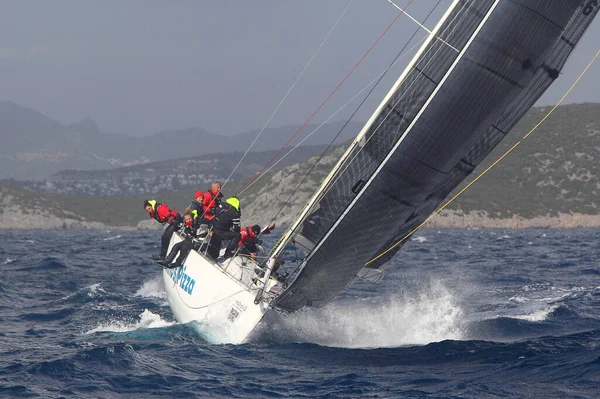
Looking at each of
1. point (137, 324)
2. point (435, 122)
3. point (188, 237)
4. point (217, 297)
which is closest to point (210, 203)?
point (188, 237)

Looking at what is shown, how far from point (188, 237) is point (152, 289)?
21.7 feet

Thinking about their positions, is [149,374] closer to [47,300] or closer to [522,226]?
[47,300]

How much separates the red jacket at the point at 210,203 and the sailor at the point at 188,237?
7.9 inches

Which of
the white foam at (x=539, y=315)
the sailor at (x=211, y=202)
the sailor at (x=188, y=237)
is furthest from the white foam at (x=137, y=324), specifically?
the white foam at (x=539, y=315)

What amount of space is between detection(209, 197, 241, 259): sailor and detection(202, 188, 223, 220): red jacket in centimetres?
53

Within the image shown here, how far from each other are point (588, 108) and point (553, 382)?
128658 millimetres

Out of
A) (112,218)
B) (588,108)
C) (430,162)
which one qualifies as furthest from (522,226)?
(430,162)

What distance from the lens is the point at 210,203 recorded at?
1678cm

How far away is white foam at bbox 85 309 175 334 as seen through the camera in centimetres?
1548

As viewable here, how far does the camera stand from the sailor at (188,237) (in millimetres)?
16062

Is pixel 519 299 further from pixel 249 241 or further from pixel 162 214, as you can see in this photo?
pixel 162 214

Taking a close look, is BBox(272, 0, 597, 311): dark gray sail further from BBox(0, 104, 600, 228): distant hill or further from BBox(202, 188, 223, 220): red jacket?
BBox(0, 104, 600, 228): distant hill

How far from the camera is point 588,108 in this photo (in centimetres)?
13150

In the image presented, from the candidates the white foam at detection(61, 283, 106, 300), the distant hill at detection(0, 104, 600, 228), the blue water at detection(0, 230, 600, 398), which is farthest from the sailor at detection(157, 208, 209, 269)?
the distant hill at detection(0, 104, 600, 228)
